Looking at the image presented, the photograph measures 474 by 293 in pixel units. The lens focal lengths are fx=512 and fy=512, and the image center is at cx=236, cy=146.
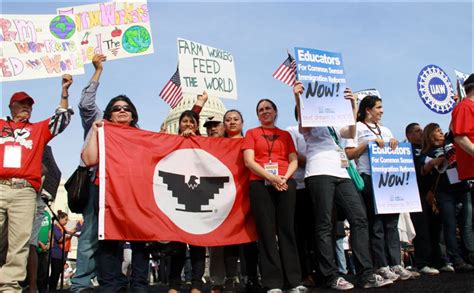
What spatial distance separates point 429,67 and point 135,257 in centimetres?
610

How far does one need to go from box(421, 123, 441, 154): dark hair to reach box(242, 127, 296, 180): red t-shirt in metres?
2.59

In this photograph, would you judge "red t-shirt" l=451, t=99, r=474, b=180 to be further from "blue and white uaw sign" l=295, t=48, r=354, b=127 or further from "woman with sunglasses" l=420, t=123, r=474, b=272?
"blue and white uaw sign" l=295, t=48, r=354, b=127

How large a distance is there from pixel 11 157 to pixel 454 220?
17.5 ft

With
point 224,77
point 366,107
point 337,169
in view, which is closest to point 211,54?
point 224,77

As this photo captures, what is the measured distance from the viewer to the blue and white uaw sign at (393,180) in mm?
5840

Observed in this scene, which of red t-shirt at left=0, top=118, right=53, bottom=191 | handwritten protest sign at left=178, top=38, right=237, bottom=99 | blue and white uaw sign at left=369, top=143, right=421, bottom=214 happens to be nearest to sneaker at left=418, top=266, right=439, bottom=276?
blue and white uaw sign at left=369, top=143, right=421, bottom=214

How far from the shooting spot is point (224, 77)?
7715 mm

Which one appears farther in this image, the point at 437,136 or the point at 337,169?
the point at 437,136

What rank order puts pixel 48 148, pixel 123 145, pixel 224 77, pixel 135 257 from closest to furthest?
pixel 135 257 → pixel 123 145 → pixel 48 148 → pixel 224 77

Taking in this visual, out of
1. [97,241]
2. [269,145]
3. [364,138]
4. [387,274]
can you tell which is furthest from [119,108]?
[387,274]

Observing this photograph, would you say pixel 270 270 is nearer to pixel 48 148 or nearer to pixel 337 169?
pixel 337 169

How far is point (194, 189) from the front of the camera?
5551 millimetres

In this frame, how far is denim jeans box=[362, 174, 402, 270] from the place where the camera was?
5613 millimetres

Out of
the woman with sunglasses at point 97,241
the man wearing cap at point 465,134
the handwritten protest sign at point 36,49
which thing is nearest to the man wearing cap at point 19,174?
the woman with sunglasses at point 97,241
